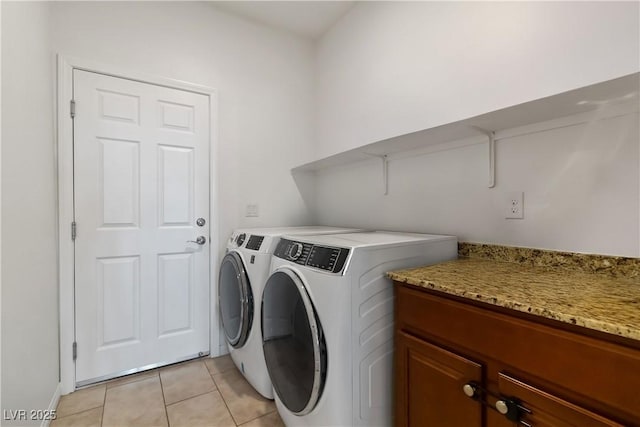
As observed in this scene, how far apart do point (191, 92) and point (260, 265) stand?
4.68ft

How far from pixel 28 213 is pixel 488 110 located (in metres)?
2.14

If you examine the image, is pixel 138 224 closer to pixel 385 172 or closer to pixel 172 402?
pixel 172 402

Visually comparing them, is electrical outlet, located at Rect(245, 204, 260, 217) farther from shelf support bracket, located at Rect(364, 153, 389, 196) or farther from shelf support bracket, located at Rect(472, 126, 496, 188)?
shelf support bracket, located at Rect(472, 126, 496, 188)

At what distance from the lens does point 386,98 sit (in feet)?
6.61

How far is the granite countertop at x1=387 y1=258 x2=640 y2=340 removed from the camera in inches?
26.8

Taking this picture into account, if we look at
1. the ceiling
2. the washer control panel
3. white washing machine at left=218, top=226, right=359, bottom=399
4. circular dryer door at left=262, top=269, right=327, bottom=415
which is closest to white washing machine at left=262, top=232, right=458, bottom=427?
circular dryer door at left=262, top=269, right=327, bottom=415

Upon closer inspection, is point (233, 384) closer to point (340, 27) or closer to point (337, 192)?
point (337, 192)

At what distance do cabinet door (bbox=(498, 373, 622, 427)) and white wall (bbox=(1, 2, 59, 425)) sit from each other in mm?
1610

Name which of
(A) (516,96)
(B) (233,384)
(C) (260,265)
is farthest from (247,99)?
(B) (233,384)

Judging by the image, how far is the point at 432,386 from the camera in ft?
3.38

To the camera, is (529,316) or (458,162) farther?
(458,162)

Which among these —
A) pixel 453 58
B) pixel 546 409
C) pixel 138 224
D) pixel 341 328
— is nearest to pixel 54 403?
pixel 138 224

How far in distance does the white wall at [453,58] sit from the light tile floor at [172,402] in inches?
72.6

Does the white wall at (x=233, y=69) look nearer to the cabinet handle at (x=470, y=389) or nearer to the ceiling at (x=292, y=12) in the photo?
the ceiling at (x=292, y=12)
